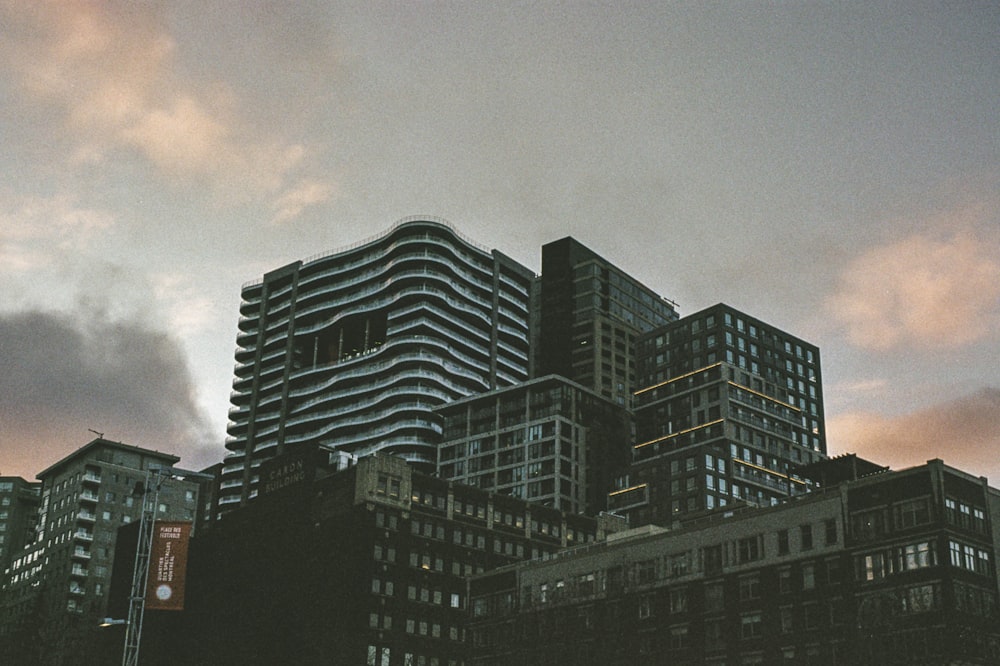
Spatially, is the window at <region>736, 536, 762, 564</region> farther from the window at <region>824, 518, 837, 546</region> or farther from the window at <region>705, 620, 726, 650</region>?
Result: the window at <region>824, 518, 837, 546</region>

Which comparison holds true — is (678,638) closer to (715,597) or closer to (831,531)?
(715,597)

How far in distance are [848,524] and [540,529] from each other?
91.3 metres

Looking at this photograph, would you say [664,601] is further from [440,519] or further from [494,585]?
[440,519]

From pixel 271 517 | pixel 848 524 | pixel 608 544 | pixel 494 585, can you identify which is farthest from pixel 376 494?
pixel 848 524

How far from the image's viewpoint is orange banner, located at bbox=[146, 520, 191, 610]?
256ft

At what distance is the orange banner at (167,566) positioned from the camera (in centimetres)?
7800

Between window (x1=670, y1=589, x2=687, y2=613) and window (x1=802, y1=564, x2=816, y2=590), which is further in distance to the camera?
window (x1=670, y1=589, x2=687, y2=613)

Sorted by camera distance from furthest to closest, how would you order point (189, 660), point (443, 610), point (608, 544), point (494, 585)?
point (189, 660), point (443, 610), point (494, 585), point (608, 544)

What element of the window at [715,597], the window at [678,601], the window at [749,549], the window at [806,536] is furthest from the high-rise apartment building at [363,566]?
the window at [806,536]

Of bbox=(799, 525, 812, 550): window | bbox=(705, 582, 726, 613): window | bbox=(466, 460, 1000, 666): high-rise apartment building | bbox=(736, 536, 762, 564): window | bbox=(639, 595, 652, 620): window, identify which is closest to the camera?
bbox=(466, 460, 1000, 666): high-rise apartment building

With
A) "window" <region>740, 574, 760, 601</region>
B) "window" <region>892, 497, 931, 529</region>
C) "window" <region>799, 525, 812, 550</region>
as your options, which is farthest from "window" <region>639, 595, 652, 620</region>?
"window" <region>892, 497, 931, 529</region>

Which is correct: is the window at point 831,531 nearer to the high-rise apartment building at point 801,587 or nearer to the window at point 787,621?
the high-rise apartment building at point 801,587

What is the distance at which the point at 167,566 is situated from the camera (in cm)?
7938

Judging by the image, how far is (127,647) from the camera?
254 ft
